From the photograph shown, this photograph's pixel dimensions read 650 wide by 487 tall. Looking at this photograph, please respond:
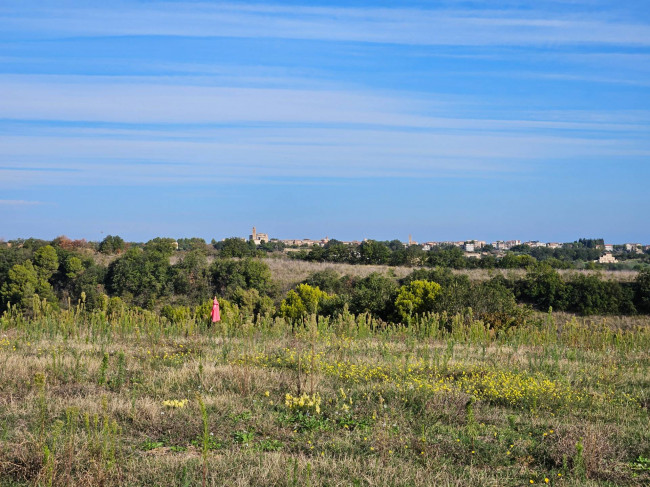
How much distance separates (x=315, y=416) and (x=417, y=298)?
15.9 m

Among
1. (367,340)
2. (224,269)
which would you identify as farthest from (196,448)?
(224,269)

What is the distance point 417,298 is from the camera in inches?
838

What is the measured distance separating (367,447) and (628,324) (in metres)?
27.2

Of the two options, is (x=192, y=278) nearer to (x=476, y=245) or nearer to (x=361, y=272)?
(x=361, y=272)

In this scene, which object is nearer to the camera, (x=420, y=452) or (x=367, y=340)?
(x=420, y=452)

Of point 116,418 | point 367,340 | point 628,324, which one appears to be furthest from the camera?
point 628,324

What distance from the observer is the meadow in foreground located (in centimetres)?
432

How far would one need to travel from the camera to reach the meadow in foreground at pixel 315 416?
4320mm

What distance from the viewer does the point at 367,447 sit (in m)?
4.96

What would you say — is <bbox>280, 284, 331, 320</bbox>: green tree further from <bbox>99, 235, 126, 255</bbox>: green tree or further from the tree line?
<bbox>99, 235, 126, 255</bbox>: green tree

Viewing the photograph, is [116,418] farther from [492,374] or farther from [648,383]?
[648,383]

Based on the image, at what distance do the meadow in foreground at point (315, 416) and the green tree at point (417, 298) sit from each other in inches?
426

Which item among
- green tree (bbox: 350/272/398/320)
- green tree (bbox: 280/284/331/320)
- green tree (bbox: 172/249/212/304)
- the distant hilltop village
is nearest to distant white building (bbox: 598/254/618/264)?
the distant hilltop village

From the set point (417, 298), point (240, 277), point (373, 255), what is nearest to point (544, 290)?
point (417, 298)
